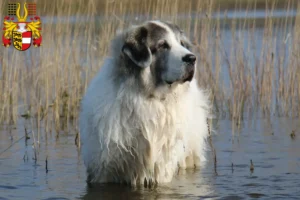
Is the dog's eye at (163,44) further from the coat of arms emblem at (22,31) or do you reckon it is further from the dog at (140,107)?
the coat of arms emblem at (22,31)

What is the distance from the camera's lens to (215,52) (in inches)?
307

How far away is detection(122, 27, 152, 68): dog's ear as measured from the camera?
449 cm

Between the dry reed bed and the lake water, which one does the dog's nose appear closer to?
the lake water

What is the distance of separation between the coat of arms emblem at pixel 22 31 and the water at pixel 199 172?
3.65 ft

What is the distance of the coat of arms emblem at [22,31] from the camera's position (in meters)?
7.42

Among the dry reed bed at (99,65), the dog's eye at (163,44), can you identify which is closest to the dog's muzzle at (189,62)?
the dog's eye at (163,44)

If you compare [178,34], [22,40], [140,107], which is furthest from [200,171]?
[22,40]

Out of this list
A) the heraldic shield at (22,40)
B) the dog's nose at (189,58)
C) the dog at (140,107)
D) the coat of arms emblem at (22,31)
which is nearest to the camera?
the dog's nose at (189,58)

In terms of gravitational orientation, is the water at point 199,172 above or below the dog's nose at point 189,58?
below

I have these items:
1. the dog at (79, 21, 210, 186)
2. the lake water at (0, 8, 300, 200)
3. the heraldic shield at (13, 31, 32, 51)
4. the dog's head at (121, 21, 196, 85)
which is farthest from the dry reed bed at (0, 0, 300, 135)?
the dog's head at (121, 21, 196, 85)

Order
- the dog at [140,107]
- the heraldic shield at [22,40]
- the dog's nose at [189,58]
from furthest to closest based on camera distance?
the heraldic shield at [22,40] → the dog at [140,107] → the dog's nose at [189,58]

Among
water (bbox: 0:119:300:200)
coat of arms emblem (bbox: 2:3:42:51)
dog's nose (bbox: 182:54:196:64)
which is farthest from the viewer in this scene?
coat of arms emblem (bbox: 2:3:42:51)

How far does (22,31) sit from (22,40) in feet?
0.43

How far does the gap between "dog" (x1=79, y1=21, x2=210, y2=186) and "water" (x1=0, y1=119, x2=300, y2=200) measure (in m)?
0.20
